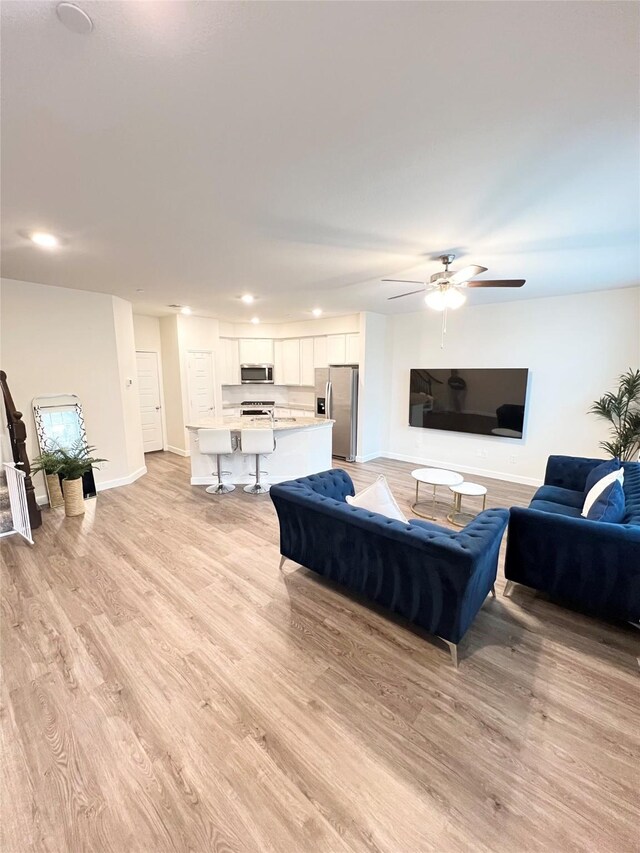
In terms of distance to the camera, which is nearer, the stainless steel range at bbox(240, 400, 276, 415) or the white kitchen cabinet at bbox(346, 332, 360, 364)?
the stainless steel range at bbox(240, 400, 276, 415)

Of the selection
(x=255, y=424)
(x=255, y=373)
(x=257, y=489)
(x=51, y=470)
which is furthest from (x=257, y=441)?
(x=255, y=373)

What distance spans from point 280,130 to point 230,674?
2864 mm

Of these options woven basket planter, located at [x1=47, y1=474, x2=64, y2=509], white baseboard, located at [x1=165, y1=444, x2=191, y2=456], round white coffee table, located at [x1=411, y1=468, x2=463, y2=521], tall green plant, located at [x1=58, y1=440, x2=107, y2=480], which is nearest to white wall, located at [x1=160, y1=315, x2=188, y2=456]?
white baseboard, located at [x1=165, y1=444, x2=191, y2=456]

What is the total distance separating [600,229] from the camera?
2639 millimetres

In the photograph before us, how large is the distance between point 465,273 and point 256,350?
5567 mm

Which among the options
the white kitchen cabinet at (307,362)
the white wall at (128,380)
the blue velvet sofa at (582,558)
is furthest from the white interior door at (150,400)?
the blue velvet sofa at (582,558)

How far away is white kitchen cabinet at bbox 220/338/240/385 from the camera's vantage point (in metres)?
7.37

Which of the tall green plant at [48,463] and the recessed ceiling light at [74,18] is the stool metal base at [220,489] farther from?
the recessed ceiling light at [74,18]

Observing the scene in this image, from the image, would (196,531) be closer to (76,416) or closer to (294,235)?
(76,416)

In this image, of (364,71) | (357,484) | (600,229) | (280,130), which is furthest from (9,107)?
(357,484)

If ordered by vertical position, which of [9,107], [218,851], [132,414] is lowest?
[218,851]

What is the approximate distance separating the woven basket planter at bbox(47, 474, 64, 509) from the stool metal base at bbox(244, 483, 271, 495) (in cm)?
237

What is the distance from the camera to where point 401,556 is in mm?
Answer: 2145

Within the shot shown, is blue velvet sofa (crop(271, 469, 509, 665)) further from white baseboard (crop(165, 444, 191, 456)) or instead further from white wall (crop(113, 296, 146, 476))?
white baseboard (crop(165, 444, 191, 456))
